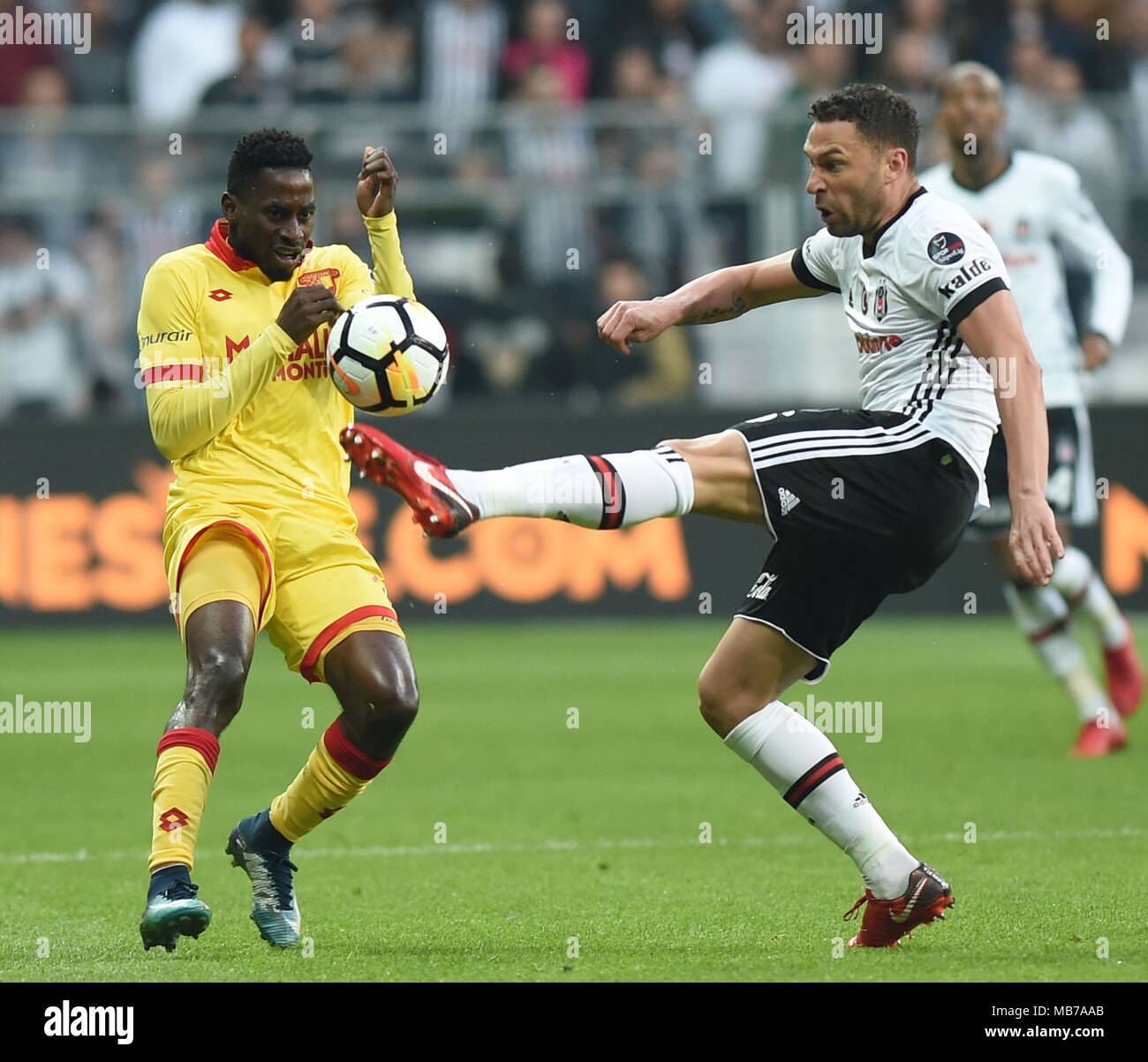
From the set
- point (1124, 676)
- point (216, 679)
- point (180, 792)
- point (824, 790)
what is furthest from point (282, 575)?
point (1124, 676)

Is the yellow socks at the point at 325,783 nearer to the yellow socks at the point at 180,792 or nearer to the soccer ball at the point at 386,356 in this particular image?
the yellow socks at the point at 180,792

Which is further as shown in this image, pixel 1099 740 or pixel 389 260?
pixel 1099 740

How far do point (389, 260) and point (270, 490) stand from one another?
2.54ft

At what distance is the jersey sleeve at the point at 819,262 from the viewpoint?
18.3 ft

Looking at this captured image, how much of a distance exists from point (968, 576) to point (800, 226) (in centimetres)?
284

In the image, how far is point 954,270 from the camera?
5.02 meters

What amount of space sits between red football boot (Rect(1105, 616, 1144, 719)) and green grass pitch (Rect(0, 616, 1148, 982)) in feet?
0.75

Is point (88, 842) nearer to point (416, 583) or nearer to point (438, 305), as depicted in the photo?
point (416, 583)

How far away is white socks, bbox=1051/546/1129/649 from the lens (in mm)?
9562

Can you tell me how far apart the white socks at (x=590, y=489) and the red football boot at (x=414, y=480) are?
0.09 meters

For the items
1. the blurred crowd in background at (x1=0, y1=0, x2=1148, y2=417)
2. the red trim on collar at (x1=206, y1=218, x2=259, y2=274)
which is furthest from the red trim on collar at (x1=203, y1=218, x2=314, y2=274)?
the blurred crowd in background at (x1=0, y1=0, x2=1148, y2=417)

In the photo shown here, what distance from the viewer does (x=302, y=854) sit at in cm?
724

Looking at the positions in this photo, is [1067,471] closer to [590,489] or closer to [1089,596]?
[1089,596]

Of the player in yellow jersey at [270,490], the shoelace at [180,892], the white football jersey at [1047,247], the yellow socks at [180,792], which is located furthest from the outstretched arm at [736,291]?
the white football jersey at [1047,247]
